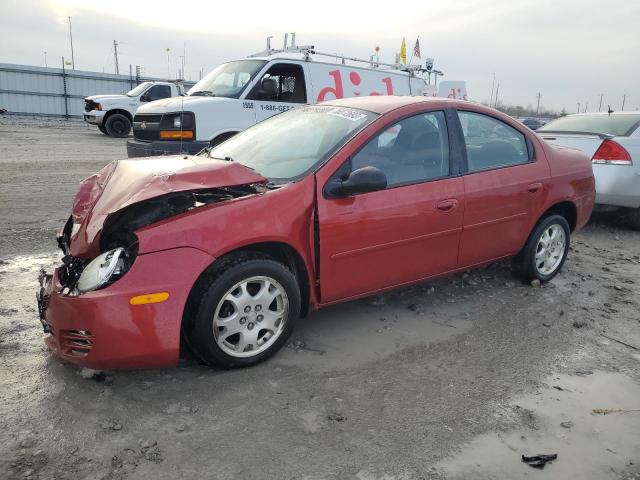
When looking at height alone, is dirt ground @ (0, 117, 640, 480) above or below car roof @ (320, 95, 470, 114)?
below

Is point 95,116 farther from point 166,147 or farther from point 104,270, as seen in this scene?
point 104,270

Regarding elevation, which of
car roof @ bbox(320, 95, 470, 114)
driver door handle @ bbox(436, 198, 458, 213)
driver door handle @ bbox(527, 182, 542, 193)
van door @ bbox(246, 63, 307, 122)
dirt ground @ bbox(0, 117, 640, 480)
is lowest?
dirt ground @ bbox(0, 117, 640, 480)

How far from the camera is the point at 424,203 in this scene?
11.7ft

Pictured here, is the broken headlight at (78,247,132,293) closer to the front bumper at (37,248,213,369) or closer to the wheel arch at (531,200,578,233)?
the front bumper at (37,248,213,369)

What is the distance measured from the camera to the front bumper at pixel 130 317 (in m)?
2.58

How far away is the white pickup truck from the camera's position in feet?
59.3

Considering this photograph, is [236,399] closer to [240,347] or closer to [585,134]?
[240,347]

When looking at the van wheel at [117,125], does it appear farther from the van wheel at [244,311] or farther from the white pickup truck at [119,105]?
the van wheel at [244,311]

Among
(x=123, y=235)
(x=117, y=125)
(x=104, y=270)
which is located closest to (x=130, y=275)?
(x=104, y=270)

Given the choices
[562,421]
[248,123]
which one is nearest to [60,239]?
[562,421]

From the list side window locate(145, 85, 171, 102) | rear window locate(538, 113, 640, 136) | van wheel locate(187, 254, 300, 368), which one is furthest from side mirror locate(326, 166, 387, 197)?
side window locate(145, 85, 171, 102)

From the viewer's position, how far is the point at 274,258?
3195 millimetres

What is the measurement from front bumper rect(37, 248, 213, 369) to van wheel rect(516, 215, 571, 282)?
117 inches

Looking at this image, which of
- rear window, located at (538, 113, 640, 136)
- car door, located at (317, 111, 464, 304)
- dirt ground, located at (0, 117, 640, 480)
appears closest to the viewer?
dirt ground, located at (0, 117, 640, 480)
